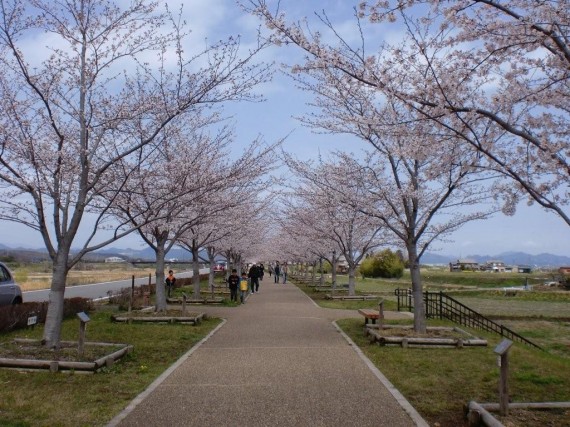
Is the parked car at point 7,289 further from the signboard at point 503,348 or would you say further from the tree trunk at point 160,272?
the signboard at point 503,348

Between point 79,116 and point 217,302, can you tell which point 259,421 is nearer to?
point 79,116

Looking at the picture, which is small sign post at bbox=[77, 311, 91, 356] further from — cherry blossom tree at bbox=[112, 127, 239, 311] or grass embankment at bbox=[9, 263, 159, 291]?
grass embankment at bbox=[9, 263, 159, 291]

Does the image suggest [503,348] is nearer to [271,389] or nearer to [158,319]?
Answer: [271,389]

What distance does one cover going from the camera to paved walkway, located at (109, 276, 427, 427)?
5848 mm

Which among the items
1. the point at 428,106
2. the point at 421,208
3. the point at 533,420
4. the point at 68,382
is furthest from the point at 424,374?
the point at 421,208

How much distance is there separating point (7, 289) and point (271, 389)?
942 centimetres

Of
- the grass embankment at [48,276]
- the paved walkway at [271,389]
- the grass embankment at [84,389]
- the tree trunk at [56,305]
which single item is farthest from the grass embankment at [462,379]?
the grass embankment at [48,276]

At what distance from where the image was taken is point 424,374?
846cm

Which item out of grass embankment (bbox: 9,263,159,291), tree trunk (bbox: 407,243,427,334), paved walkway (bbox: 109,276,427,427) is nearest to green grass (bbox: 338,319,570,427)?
paved walkway (bbox: 109,276,427,427)

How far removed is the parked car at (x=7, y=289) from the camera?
1379 cm

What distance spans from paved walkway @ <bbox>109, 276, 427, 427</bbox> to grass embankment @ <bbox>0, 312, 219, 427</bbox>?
0.78 ft

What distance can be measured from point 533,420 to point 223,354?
5663 mm

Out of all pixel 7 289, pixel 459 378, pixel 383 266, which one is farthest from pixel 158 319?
pixel 383 266

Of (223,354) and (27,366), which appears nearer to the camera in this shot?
(27,366)
